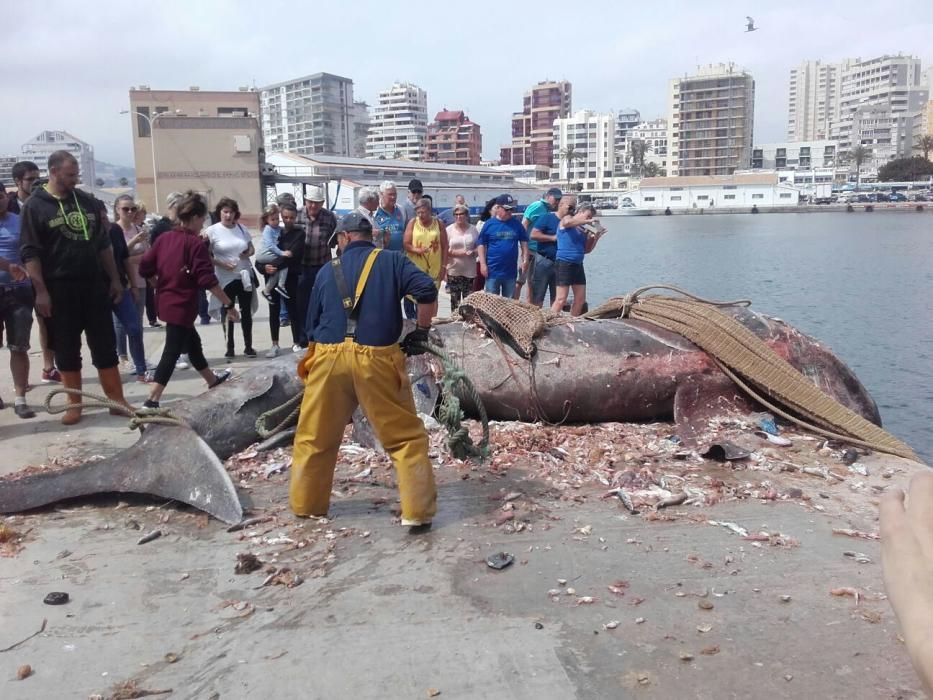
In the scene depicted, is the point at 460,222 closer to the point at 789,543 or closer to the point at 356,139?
the point at 789,543

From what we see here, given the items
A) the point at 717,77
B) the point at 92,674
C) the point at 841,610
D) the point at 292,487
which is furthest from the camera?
the point at 717,77

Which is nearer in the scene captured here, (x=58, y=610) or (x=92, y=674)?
(x=92, y=674)

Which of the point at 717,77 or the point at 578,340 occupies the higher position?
the point at 717,77

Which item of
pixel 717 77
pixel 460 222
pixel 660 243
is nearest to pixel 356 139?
pixel 717 77

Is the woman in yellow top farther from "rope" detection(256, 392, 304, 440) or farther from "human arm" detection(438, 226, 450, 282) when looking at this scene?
"rope" detection(256, 392, 304, 440)

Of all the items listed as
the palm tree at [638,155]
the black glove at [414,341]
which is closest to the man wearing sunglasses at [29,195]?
the black glove at [414,341]

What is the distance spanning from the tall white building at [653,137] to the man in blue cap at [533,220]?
161m

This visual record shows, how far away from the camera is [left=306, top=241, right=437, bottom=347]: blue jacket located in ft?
15.0

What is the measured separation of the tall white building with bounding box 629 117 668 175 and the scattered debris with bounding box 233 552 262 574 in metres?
169

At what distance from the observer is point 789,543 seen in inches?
175

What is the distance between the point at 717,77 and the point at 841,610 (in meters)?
158

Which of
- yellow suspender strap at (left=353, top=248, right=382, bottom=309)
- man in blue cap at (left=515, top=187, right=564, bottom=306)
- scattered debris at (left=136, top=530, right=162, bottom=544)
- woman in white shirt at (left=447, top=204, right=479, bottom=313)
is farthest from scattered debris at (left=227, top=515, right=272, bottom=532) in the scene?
man in blue cap at (left=515, top=187, right=564, bottom=306)

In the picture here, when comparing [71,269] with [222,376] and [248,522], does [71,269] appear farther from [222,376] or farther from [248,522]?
[248,522]

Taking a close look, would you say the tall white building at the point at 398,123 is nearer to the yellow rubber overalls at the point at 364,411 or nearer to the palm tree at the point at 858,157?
the palm tree at the point at 858,157
